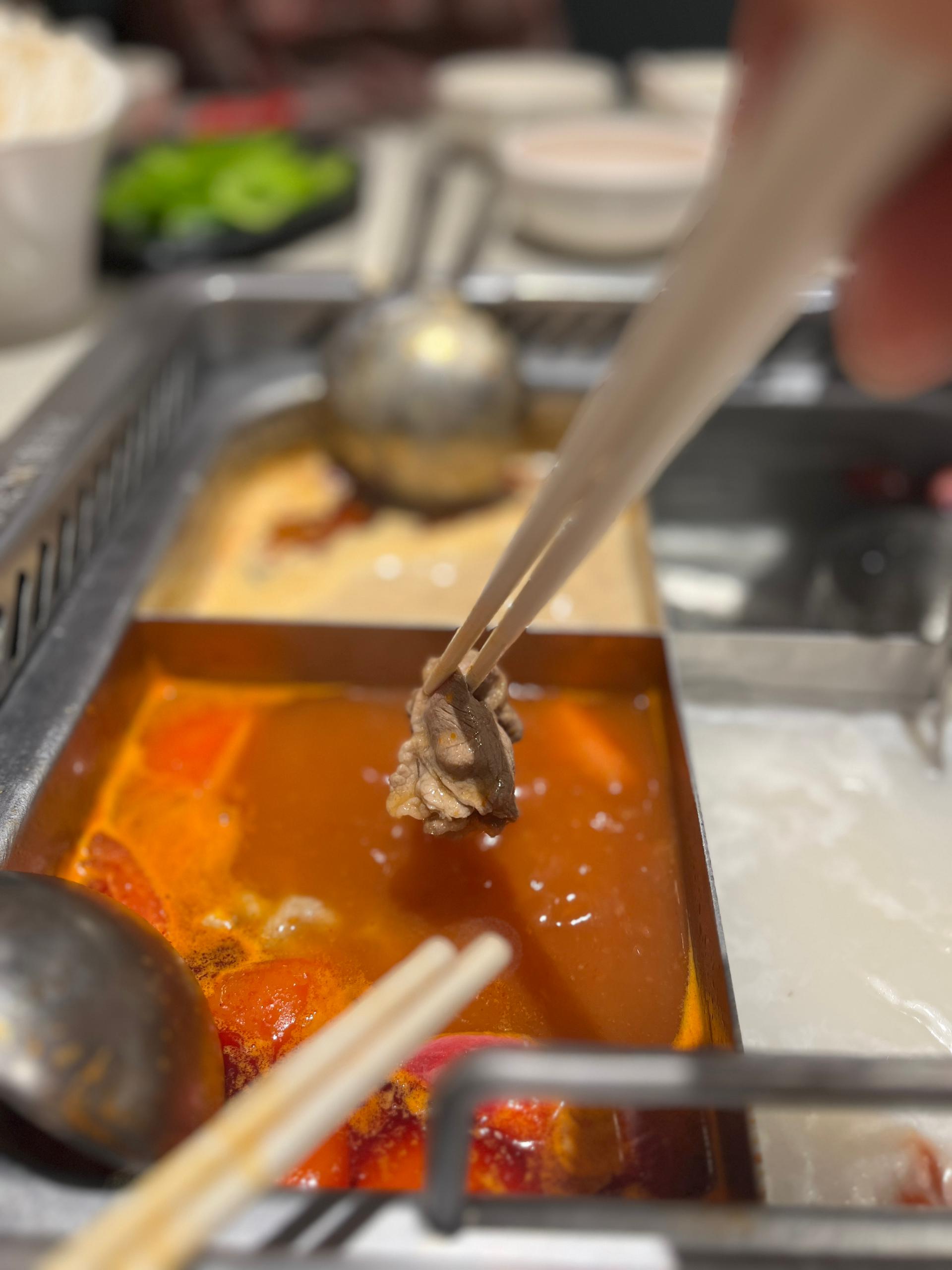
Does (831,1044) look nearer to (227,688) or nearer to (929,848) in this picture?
(929,848)

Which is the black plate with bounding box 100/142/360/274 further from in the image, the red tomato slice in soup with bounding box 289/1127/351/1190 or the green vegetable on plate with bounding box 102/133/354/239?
the red tomato slice in soup with bounding box 289/1127/351/1190

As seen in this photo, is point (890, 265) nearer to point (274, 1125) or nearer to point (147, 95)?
point (274, 1125)

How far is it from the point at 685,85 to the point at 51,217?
1880 mm

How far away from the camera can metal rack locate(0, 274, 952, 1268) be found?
0.55 meters

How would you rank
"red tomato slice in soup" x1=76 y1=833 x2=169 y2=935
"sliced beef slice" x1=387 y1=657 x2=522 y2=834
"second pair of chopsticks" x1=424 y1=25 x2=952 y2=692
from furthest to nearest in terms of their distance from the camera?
1. "red tomato slice in soup" x1=76 y1=833 x2=169 y2=935
2. "sliced beef slice" x1=387 y1=657 x2=522 y2=834
3. "second pair of chopsticks" x1=424 y1=25 x2=952 y2=692

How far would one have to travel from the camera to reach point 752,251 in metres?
0.44

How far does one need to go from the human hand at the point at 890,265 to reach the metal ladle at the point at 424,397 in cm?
108

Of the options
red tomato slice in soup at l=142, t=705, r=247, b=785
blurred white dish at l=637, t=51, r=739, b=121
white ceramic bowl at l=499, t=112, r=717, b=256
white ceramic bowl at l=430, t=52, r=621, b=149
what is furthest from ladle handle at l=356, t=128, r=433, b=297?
red tomato slice in soup at l=142, t=705, r=247, b=785

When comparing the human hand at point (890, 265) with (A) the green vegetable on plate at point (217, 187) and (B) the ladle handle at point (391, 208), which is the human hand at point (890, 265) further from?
(A) the green vegetable on plate at point (217, 187)

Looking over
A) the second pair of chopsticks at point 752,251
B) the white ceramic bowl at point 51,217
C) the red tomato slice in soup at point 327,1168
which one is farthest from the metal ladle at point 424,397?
the red tomato slice in soup at point 327,1168

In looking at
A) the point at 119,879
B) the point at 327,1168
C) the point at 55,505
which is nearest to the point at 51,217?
the point at 55,505

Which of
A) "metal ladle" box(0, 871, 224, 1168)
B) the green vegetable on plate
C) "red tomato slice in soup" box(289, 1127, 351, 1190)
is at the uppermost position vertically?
the green vegetable on plate

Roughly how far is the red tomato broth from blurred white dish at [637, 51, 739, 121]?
1.97 meters

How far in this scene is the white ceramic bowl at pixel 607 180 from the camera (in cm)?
201
